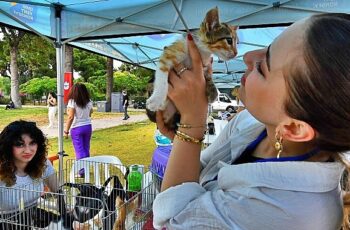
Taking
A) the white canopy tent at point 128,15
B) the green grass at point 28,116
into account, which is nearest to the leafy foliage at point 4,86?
the green grass at point 28,116

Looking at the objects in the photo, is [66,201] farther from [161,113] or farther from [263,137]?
[263,137]

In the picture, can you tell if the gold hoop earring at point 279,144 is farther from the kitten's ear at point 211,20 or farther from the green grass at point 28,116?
the green grass at point 28,116

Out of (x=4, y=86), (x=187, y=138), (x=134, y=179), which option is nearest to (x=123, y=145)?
(x=134, y=179)

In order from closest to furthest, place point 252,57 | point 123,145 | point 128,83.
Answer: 1. point 252,57
2. point 123,145
3. point 128,83

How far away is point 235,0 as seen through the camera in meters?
3.09

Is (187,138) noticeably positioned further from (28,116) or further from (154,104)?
(28,116)

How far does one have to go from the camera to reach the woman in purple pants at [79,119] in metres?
4.62

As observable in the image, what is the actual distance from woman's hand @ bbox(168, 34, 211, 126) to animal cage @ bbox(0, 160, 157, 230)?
2.12 feet

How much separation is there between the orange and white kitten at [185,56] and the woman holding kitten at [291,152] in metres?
0.22

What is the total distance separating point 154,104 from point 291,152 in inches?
18.6

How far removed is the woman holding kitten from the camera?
55cm

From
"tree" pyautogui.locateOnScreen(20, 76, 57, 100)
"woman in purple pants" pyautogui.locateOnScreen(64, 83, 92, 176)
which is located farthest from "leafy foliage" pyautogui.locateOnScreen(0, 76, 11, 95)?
"woman in purple pants" pyautogui.locateOnScreen(64, 83, 92, 176)

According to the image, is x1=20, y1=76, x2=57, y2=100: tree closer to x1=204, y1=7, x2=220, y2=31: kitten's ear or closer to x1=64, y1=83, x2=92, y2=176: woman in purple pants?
x1=64, y1=83, x2=92, y2=176: woman in purple pants

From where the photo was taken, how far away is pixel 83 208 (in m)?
1.47
